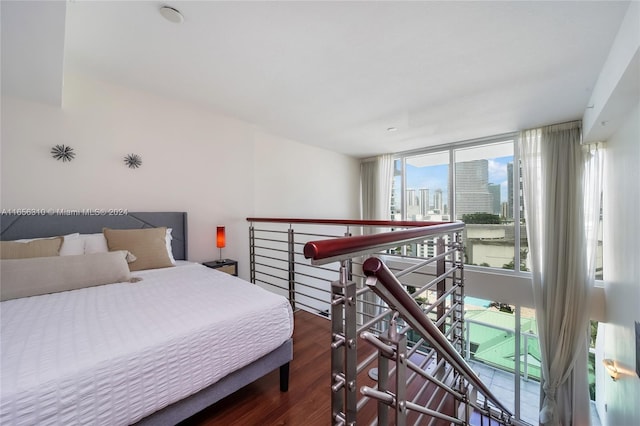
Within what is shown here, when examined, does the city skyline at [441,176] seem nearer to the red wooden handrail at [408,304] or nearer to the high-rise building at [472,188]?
the high-rise building at [472,188]

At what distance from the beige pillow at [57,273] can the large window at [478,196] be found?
423 centimetres

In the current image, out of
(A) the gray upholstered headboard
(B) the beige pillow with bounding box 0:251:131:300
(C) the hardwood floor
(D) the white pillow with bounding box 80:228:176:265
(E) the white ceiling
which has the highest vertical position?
(E) the white ceiling

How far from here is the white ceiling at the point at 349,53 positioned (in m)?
1.46

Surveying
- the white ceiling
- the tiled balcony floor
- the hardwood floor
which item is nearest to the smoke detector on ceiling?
the white ceiling

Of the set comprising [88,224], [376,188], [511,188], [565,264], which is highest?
[376,188]

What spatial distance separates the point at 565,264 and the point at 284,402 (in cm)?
359

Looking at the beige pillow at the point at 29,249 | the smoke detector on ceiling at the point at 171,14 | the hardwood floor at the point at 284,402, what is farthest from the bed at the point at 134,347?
the smoke detector on ceiling at the point at 171,14

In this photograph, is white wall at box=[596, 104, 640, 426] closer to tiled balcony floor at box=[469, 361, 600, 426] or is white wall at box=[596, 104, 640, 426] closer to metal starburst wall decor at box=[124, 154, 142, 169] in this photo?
tiled balcony floor at box=[469, 361, 600, 426]

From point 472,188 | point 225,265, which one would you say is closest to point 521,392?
point 472,188

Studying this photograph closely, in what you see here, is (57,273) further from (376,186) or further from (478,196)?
(478,196)

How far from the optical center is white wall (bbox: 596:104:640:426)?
6.43 ft

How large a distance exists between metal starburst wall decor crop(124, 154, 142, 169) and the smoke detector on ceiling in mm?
1419

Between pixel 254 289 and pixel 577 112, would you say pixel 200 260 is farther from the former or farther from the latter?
pixel 577 112

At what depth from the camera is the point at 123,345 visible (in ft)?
3.15
